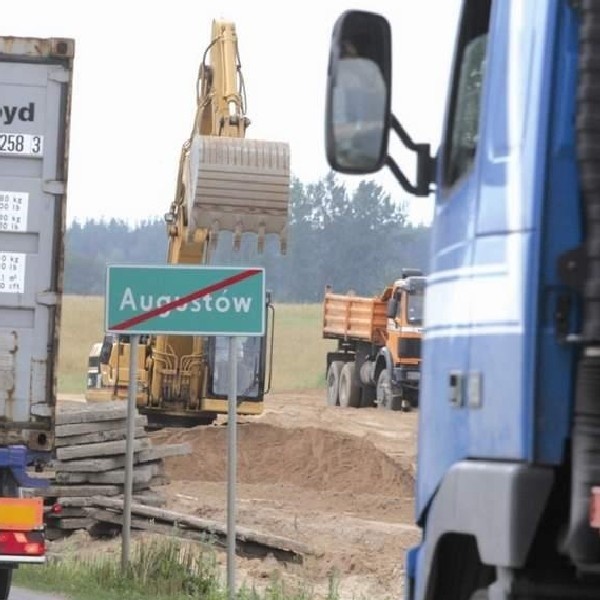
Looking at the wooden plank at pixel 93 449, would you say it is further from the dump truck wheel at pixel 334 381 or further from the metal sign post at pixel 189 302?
the dump truck wheel at pixel 334 381

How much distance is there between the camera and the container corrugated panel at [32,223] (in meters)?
13.3

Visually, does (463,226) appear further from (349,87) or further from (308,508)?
(308,508)

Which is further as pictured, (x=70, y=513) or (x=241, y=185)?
(x=241, y=185)

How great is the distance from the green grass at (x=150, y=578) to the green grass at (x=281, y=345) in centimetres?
4509

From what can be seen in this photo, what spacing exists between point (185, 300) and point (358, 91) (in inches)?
372

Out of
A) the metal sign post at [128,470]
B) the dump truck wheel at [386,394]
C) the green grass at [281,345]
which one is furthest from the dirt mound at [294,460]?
the green grass at [281,345]

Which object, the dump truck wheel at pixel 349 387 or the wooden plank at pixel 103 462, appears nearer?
the wooden plank at pixel 103 462

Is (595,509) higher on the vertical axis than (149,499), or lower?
higher

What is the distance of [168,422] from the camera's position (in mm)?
32281

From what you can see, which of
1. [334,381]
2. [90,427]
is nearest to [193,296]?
Answer: [90,427]

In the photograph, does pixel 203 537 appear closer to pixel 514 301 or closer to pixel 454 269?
pixel 454 269

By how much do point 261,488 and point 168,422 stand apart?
15.2 ft

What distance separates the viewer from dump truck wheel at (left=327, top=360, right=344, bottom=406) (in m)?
49.5

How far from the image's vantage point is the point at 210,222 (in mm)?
23641
